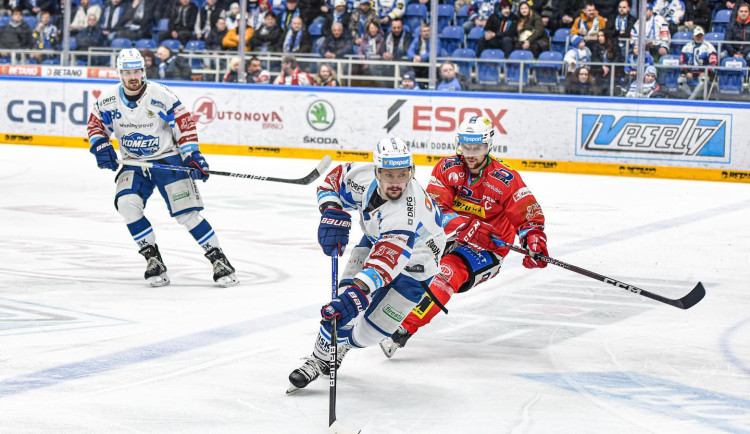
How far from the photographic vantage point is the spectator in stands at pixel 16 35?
53.1 feet

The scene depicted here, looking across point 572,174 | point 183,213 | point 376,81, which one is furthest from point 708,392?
point 376,81

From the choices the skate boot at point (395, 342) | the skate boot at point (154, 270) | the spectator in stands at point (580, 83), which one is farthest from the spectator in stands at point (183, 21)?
the skate boot at point (395, 342)

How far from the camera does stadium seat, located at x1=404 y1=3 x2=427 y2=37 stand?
1482 centimetres

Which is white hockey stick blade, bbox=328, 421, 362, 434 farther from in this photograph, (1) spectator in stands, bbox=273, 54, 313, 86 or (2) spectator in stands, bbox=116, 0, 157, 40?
(2) spectator in stands, bbox=116, 0, 157, 40

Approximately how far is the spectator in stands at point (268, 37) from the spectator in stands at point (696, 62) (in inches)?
211

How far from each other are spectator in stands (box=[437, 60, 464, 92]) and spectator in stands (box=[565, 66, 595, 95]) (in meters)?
1.39

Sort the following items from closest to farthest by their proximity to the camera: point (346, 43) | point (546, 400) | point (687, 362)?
point (546, 400), point (687, 362), point (346, 43)

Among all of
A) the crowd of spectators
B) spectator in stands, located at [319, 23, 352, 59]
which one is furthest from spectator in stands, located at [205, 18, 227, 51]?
spectator in stands, located at [319, 23, 352, 59]

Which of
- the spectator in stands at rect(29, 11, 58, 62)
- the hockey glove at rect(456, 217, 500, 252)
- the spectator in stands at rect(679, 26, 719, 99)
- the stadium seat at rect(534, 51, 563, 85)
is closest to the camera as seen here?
the hockey glove at rect(456, 217, 500, 252)

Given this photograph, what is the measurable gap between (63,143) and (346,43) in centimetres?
448

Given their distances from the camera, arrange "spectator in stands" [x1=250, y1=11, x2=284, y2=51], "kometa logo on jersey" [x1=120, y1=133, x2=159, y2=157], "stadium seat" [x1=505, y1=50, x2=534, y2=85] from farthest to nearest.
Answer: "spectator in stands" [x1=250, y1=11, x2=284, y2=51] < "stadium seat" [x1=505, y1=50, x2=534, y2=85] < "kometa logo on jersey" [x1=120, y1=133, x2=159, y2=157]

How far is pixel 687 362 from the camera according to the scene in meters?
5.25

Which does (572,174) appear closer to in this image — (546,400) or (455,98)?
(455,98)

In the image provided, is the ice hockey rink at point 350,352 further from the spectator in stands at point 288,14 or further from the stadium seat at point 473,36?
the spectator in stands at point 288,14
